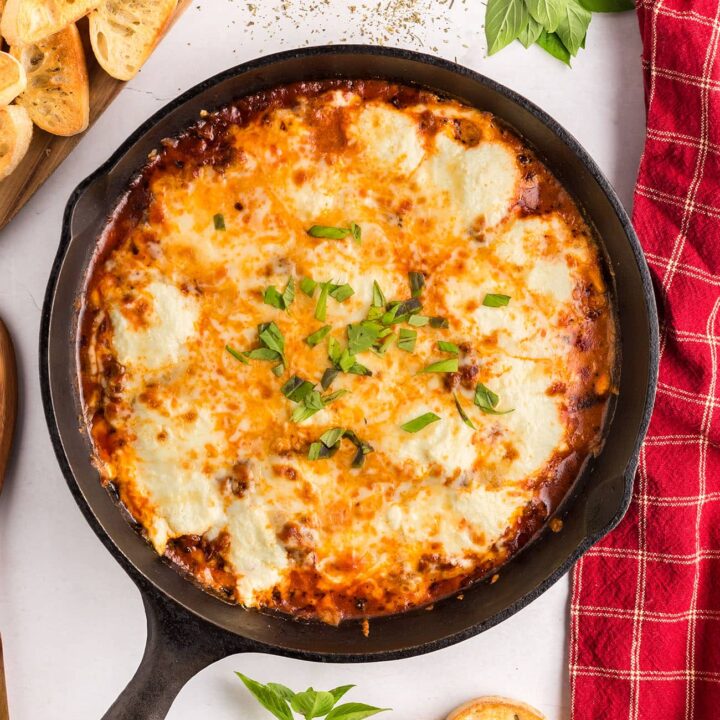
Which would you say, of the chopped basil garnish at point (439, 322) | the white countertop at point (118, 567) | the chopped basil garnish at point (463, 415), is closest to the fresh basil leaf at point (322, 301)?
the chopped basil garnish at point (439, 322)

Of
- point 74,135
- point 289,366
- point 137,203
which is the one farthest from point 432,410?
point 74,135

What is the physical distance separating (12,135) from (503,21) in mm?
1853

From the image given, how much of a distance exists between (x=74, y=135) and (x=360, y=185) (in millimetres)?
1105

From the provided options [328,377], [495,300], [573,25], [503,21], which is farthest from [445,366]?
[573,25]

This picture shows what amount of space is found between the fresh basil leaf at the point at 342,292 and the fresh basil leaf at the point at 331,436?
0.47 metres

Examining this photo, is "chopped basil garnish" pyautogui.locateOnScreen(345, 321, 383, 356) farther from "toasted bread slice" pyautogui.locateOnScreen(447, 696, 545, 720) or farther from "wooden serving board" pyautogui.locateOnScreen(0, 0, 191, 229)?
"toasted bread slice" pyautogui.locateOnScreen(447, 696, 545, 720)

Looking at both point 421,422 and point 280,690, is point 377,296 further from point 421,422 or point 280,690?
point 280,690

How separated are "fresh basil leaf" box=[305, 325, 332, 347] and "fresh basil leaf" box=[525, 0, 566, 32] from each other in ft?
4.71

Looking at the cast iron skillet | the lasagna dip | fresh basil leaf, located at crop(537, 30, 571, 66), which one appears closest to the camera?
the cast iron skillet

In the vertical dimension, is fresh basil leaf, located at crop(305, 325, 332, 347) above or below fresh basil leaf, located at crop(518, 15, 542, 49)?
below

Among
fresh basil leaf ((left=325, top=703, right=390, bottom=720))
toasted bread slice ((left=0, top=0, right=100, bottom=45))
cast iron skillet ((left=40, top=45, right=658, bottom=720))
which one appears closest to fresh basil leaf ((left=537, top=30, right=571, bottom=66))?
cast iron skillet ((left=40, top=45, right=658, bottom=720))

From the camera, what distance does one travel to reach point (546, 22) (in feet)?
10.8

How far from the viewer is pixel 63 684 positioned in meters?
3.49

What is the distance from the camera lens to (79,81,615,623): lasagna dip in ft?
10.1
